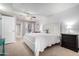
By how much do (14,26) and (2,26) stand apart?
11.0 inches

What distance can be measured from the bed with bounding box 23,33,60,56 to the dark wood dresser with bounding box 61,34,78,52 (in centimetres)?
15

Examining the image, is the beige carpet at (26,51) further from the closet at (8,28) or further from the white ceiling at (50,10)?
the white ceiling at (50,10)

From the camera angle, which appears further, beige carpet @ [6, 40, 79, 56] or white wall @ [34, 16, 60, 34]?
white wall @ [34, 16, 60, 34]

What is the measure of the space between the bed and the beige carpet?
0.37ft

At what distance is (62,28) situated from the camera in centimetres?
234

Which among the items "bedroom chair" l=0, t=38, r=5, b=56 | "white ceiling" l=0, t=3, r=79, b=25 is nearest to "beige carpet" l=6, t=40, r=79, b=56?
"bedroom chair" l=0, t=38, r=5, b=56

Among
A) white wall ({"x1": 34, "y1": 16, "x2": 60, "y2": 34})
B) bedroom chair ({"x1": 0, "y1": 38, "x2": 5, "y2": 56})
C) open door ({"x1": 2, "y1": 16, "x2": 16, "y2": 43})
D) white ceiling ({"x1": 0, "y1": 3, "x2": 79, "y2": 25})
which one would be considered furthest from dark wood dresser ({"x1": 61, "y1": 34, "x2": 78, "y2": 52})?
bedroom chair ({"x1": 0, "y1": 38, "x2": 5, "y2": 56})

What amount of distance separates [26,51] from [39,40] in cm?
43

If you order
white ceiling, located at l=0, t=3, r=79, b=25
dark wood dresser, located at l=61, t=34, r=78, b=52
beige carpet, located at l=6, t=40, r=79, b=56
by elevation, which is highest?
white ceiling, located at l=0, t=3, r=79, b=25

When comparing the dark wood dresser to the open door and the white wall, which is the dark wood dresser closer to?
the white wall

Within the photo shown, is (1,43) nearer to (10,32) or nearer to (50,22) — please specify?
(10,32)

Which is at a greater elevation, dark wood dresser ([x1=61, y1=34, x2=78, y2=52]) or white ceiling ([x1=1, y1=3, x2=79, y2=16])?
white ceiling ([x1=1, y1=3, x2=79, y2=16])

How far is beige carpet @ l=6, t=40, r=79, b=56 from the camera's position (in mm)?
2188

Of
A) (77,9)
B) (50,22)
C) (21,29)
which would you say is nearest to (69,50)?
(50,22)
